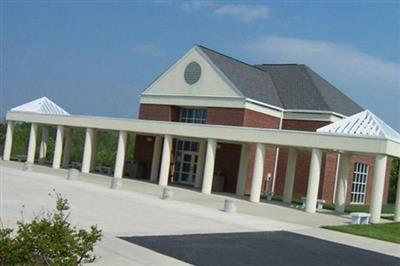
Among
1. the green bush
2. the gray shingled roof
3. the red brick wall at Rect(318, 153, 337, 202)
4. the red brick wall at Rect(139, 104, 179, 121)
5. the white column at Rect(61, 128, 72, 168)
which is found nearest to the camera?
the green bush

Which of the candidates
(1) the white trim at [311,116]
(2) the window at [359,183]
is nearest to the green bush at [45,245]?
(1) the white trim at [311,116]

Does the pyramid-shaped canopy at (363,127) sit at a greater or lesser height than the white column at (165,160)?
greater

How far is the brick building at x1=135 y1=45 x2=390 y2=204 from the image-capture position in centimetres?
3481

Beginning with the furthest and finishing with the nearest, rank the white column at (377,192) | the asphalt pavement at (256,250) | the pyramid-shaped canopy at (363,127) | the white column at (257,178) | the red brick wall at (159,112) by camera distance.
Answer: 1. the red brick wall at (159,112)
2. the white column at (257,178)
3. the pyramid-shaped canopy at (363,127)
4. the white column at (377,192)
5. the asphalt pavement at (256,250)

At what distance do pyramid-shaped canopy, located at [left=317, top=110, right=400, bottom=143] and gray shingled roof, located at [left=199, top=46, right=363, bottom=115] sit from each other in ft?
24.4

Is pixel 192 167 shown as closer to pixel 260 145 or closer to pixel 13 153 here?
pixel 260 145

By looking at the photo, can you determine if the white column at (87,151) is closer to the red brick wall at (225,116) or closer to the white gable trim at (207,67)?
the white gable trim at (207,67)

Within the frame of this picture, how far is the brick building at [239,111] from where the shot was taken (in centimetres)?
3481

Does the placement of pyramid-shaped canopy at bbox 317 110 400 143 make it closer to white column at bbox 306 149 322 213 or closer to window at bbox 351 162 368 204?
white column at bbox 306 149 322 213

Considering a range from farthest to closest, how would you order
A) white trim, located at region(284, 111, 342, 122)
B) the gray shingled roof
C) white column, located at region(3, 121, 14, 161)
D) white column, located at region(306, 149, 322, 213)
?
white column, located at region(3, 121, 14, 161) < the gray shingled roof < white trim, located at region(284, 111, 342, 122) < white column, located at region(306, 149, 322, 213)

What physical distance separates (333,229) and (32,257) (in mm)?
13880

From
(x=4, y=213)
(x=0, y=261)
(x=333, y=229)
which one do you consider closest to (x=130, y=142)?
(x=333, y=229)

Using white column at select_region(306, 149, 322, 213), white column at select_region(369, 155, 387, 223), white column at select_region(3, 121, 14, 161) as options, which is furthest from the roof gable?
white column at select_region(3, 121, 14, 161)

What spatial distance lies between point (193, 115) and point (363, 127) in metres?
14.1
